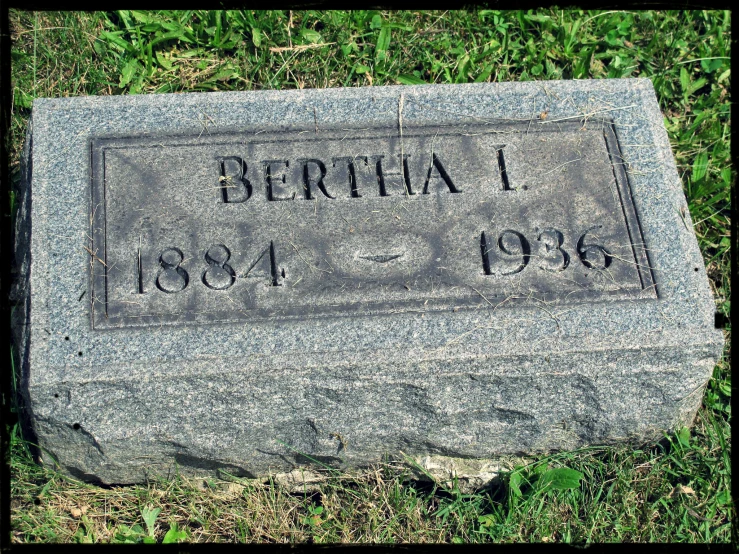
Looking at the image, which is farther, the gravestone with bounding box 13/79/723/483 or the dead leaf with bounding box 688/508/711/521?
the dead leaf with bounding box 688/508/711/521

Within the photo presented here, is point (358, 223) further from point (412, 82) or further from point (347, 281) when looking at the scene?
point (412, 82)

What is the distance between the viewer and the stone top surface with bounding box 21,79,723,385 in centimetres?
254

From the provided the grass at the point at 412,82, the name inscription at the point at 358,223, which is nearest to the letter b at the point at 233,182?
the name inscription at the point at 358,223

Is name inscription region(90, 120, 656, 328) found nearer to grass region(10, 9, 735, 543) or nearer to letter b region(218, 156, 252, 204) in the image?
letter b region(218, 156, 252, 204)

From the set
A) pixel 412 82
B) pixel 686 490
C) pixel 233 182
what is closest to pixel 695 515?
pixel 686 490

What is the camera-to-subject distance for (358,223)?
108 inches

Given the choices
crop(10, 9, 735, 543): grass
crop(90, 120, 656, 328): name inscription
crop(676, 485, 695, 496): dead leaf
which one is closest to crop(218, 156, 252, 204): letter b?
crop(90, 120, 656, 328): name inscription

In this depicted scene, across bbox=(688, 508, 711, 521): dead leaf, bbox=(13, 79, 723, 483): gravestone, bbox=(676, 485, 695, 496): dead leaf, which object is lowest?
bbox=(688, 508, 711, 521): dead leaf

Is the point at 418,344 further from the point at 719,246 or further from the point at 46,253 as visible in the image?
the point at 719,246

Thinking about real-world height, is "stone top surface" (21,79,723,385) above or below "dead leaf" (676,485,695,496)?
above

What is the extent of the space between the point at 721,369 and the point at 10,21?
3433mm

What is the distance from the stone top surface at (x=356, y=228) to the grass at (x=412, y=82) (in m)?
0.55

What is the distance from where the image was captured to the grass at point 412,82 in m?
2.74

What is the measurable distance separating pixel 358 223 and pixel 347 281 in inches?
9.1
